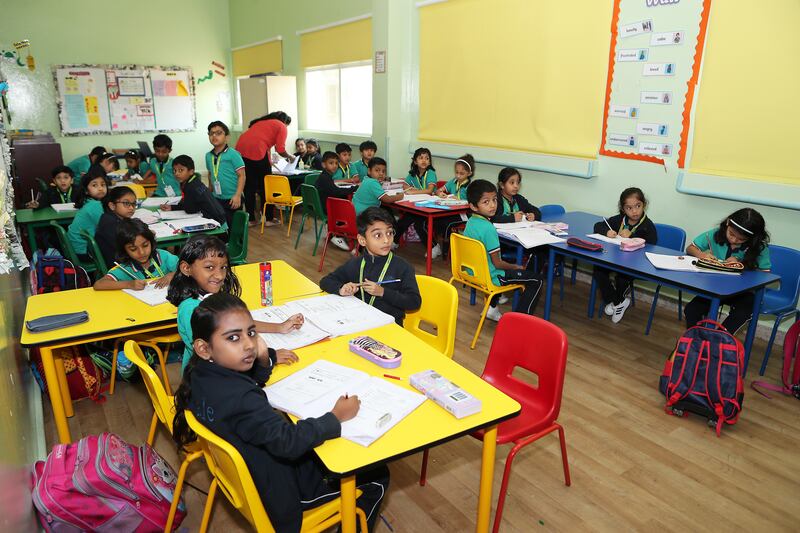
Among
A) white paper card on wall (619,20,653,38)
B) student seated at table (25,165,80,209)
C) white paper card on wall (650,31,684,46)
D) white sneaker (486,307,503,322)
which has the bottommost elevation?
white sneaker (486,307,503,322)

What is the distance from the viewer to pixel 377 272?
8.46 feet

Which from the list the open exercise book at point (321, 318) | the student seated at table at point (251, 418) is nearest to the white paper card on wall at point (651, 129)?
the open exercise book at point (321, 318)

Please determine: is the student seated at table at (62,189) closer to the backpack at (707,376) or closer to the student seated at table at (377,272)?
the student seated at table at (377,272)

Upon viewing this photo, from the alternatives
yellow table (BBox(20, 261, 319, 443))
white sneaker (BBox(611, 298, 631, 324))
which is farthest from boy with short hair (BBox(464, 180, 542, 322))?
yellow table (BBox(20, 261, 319, 443))

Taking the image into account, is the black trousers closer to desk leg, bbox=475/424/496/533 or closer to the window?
desk leg, bbox=475/424/496/533

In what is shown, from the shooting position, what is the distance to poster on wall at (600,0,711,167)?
4047 millimetres

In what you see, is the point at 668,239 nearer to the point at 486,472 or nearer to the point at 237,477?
the point at 486,472

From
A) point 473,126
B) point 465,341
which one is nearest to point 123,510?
point 465,341

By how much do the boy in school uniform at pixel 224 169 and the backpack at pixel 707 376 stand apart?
3.95 metres

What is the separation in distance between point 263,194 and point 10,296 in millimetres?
4846

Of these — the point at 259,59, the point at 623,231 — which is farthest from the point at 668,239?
the point at 259,59

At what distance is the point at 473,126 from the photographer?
6113 millimetres

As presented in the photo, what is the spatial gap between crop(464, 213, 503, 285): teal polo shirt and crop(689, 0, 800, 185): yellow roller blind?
6.08ft

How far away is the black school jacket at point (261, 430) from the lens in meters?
1.37
